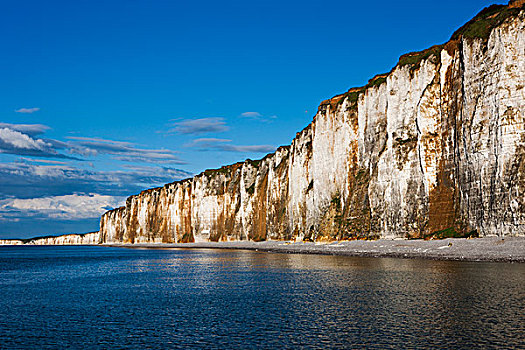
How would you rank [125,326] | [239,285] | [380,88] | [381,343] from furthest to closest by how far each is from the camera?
[380,88] → [239,285] → [125,326] → [381,343]

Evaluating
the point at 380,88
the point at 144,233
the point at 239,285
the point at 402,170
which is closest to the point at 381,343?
the point at 239,285

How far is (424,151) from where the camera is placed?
47281 mm

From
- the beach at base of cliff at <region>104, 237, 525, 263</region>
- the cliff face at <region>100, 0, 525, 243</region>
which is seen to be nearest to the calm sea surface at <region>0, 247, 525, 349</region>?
the beach at base of cliff at <region>104, 237, 525, 263</region>

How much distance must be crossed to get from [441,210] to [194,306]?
32.8 meters

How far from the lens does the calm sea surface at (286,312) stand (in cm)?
1188

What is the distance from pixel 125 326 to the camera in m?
14.1

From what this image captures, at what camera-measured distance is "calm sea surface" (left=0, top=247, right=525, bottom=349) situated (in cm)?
1188

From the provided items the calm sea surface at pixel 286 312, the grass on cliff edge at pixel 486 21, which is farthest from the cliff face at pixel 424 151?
the calm sea surface at pixel 286 312

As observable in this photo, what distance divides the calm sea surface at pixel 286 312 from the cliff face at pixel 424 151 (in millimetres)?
13523

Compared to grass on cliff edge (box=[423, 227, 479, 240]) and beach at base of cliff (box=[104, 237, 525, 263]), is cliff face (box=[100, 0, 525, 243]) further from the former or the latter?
beach at base of cliff (box=[104, 237, 525, 263])

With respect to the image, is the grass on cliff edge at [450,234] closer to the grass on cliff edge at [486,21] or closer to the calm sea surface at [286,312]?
the calm sea surface at [286,312]

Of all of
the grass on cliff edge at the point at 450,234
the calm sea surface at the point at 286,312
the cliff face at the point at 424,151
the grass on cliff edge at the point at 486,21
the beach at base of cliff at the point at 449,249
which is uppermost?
the grass on cliff edge at the point at 486,21

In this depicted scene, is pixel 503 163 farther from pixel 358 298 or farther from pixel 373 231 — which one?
pixel 358 298

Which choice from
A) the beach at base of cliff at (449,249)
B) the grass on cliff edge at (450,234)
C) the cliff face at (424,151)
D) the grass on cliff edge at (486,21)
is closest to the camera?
the beach at base of cliff at (449,249)
